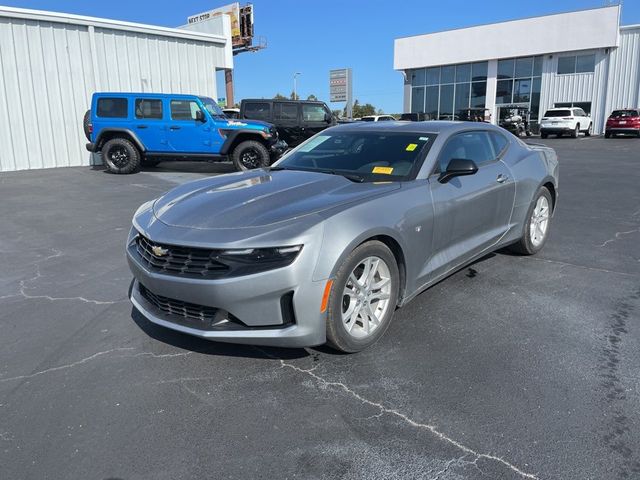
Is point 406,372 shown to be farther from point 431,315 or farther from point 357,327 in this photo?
point 431,315

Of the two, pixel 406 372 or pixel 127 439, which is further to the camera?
pixel 406 372

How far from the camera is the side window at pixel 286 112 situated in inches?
680

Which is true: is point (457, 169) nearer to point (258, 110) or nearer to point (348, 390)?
point (348, 390)

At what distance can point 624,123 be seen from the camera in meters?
28.0

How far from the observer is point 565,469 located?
7.44 feet

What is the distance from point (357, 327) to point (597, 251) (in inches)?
149

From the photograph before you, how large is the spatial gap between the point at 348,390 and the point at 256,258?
3.03ft

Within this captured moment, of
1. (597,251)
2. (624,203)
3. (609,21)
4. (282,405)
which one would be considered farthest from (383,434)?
(609,21)

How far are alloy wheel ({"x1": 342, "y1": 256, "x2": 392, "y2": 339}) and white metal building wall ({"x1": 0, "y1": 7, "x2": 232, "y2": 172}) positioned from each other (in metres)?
15.6

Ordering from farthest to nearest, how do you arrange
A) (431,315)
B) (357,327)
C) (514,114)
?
(514,114) → (431,315) → (357,327)

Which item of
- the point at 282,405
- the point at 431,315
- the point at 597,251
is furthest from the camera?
the point at 597,251

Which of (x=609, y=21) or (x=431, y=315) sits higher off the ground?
(x=609, y=21)

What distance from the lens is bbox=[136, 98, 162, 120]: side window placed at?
43.7ft

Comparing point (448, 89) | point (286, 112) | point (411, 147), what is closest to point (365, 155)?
point (411, 147)
